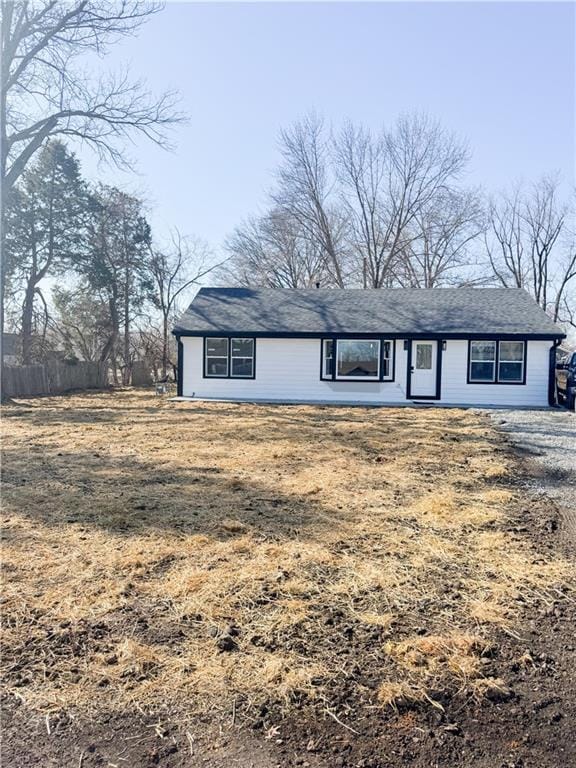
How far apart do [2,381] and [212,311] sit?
23.8 ft

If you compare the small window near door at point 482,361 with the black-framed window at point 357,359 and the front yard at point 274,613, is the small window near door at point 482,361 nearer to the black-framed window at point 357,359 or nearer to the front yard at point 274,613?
the black-framed window at point 357,359

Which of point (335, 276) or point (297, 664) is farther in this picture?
point (335, 276)

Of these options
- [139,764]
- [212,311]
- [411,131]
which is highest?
[411,131]

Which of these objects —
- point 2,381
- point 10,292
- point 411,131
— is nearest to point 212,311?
point 2,381

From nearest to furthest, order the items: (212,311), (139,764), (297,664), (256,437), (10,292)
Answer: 1. (139,764)
2. (297,664)
3. (256,437)
4. (212,311)
5. (10,292)

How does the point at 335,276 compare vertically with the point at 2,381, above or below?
above

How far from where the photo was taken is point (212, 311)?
59.1ft

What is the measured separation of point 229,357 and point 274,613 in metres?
14.4

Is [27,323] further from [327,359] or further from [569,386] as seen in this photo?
[569,386]

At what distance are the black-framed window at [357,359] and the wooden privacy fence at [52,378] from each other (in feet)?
33.8

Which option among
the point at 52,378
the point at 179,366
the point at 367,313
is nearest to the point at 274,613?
the point at 179,366

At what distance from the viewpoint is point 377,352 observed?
16219mm

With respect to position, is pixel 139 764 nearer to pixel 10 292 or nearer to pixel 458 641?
pixel 458 641

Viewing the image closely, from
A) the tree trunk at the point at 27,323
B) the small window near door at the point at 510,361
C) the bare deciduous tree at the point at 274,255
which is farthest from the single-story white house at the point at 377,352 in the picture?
the bare deciduous tree at the point at 274,255
